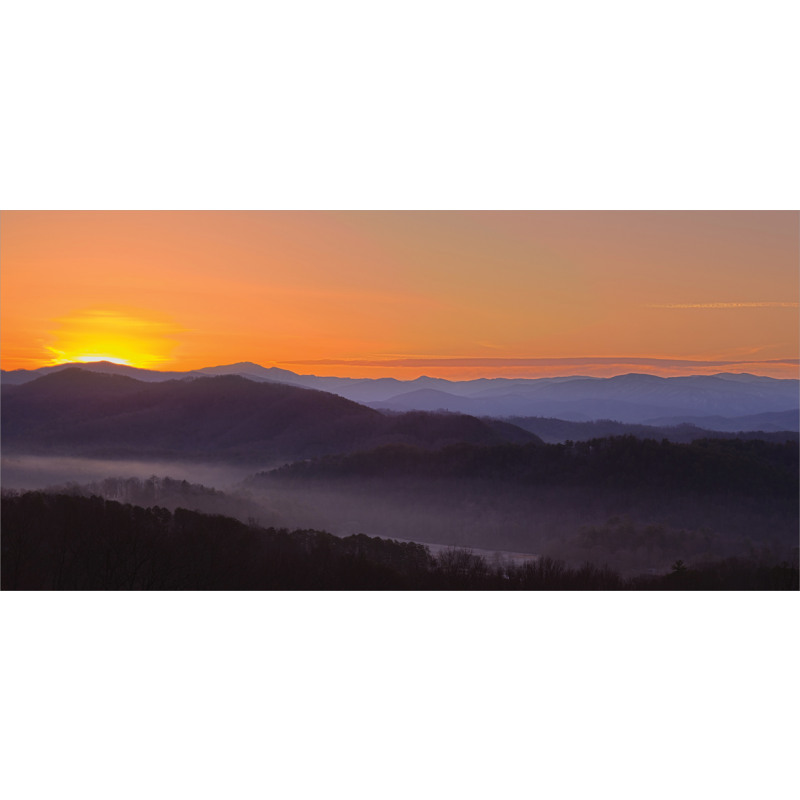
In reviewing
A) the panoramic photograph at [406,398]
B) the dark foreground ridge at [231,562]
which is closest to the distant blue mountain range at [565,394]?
the panoramic photograph at [406,398]

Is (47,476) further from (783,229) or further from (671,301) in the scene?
(783,229)

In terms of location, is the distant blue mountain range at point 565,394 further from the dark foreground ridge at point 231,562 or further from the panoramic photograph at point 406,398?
the dark foreground ridge at point 231,562

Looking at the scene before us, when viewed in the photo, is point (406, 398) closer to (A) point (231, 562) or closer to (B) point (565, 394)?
(B) point (565, 394)

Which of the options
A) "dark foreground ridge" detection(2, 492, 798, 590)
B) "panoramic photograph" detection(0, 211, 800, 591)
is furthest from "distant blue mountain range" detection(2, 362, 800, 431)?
"dark foreground ridge" detection(2, 492, 798, 590)

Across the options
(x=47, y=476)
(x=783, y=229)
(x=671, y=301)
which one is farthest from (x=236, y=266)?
(x=783, y=229)

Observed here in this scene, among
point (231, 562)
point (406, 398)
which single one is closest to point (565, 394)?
point (406, 398)

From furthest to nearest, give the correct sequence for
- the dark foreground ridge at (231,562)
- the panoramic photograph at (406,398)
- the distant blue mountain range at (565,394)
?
1. the distant blue mountain range at (565,394)
2. the panoramic photograph at (406,398)
3. the dark foreground ridge at (231,562)
